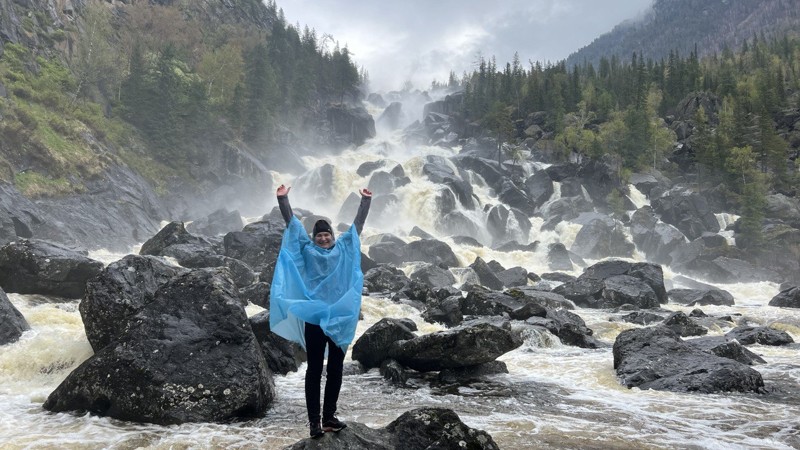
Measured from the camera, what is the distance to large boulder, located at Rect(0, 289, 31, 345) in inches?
426

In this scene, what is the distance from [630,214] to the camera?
59375 millimetres

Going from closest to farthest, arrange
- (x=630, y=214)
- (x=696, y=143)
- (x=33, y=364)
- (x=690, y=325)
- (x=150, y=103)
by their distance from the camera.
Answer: (x=33, y=364) → (x=690, y=325) → (x=150, y=103) → (x=630, y=214) → (x=696, y=143)

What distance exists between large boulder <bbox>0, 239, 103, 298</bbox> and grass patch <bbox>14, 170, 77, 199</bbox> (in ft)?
63.8

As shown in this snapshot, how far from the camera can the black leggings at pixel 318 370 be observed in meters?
5.11

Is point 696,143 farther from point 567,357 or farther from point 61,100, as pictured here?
point 61,100

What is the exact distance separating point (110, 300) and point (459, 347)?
731 centimetres

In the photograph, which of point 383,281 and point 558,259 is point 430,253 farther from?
point 558,259

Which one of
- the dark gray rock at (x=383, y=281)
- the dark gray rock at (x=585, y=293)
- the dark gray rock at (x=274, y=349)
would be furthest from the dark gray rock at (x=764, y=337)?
the dark gray rock at (x=383, y=281)

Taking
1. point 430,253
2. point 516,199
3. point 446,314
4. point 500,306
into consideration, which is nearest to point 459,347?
point 446,314

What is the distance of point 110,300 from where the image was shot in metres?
10.3

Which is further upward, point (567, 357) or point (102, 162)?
point (102, 162)

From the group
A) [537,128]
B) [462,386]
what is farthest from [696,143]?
[462,386]

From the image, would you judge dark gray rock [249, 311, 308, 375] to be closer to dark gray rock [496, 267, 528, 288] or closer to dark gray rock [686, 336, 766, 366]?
dark gray rock [686, 336, 766, 366]

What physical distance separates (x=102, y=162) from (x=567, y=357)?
3912 centimetres
